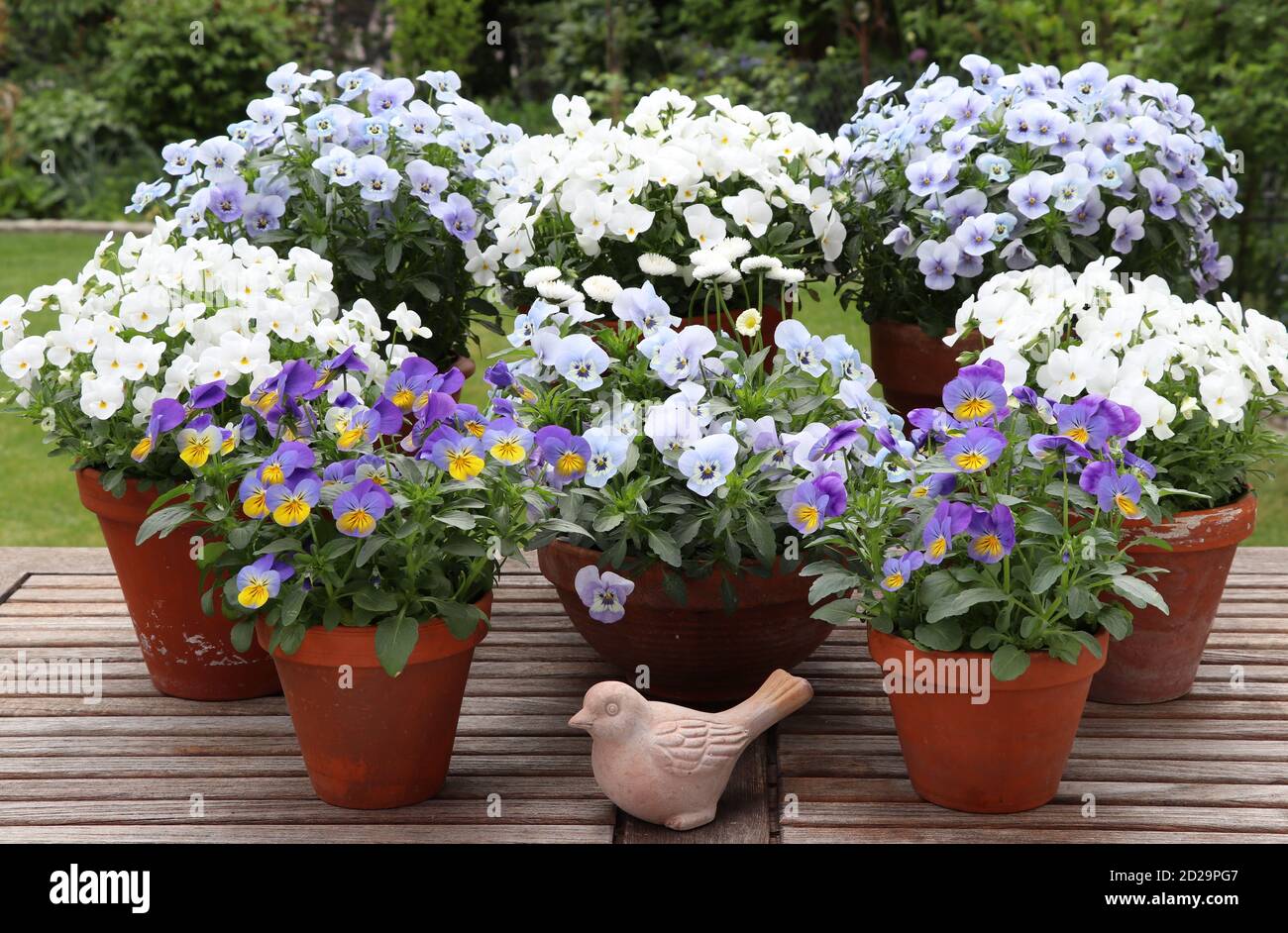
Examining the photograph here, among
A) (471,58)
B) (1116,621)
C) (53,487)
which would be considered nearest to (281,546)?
(1116,621)

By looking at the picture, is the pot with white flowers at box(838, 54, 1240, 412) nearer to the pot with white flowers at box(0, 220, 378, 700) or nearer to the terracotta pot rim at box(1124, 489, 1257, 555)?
the terracotta pot rim at box(1124, 489, 1257, 555)

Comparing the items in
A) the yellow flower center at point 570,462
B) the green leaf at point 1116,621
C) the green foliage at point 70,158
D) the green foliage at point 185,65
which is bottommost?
the green leaf at point 1116,621

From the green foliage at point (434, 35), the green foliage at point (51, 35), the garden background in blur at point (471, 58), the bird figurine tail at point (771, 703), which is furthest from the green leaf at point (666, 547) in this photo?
the green foliage at point (51, 35)

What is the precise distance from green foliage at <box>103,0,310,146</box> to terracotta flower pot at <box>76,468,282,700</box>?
17.7 ft

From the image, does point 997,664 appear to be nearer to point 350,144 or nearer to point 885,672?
point 885,672

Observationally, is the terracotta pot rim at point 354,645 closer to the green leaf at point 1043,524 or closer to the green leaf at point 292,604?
the green leaf at point 292,604

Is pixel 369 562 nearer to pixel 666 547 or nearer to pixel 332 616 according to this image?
pixel 332 616

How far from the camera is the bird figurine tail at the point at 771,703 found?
208 cm

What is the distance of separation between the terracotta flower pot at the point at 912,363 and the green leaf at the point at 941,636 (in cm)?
95

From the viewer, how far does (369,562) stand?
1.99 metres

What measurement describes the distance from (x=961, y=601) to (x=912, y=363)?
112 cm

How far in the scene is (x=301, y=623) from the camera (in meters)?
1.95

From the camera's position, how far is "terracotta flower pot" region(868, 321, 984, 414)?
9.40 ft

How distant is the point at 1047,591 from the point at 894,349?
3.55 feet
